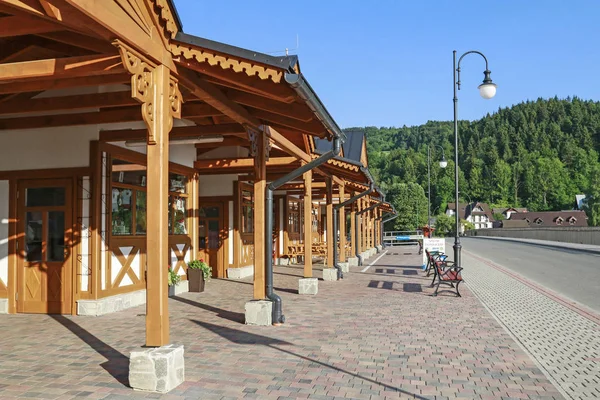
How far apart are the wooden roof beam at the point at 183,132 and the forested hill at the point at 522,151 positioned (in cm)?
11404

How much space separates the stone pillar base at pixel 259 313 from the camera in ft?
26.3

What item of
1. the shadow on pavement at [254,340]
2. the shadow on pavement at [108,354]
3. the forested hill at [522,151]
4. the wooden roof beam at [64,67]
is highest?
the forested hill at [522,151]

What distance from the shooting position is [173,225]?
12.3 metres

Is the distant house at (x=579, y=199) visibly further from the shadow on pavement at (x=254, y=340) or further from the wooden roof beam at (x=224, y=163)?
the shadow on pavement at (x=254, y=340)

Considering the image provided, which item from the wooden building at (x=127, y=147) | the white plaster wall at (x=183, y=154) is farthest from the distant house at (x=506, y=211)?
the white plaster wall at (x=183, y=154)

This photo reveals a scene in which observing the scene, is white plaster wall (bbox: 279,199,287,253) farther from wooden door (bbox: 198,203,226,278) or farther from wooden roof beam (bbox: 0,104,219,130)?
wooden roof beam (bbox: 0,104,219,130)

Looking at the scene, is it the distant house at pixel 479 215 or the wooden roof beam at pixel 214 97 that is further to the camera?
the distant house at pixel 479 215

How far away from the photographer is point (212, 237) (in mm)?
15930

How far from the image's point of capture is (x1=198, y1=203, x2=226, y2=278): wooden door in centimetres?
1577

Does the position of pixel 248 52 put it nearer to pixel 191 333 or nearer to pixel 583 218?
pixel 191 333

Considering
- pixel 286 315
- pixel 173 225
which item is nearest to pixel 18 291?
pixel 173 225

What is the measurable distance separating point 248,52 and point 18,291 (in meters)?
6.60

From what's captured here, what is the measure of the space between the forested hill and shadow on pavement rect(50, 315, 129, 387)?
380ft

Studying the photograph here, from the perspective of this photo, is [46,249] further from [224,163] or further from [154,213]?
[154,213]
